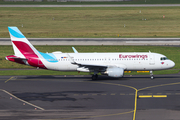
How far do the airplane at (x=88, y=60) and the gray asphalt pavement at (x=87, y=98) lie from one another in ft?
7.15

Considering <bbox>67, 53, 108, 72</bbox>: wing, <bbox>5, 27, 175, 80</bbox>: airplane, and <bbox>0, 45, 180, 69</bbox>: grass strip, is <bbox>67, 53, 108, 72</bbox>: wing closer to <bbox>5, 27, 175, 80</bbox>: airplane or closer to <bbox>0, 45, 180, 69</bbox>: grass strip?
<bbox>5, 27, 175, 80</bbox>: airplane

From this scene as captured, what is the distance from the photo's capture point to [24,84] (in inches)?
1731

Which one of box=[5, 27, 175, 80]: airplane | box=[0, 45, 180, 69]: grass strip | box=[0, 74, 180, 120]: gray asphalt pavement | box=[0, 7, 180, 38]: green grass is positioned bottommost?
box=[0, 74, 180, 120]: gray asphalt pavement

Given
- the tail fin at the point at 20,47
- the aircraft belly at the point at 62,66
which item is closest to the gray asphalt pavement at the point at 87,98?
the aircraft belly at the point at 62,66

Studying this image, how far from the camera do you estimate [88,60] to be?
46.8 m

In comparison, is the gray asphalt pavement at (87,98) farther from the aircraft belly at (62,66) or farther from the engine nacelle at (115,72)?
the aircraft belly at (62,66)

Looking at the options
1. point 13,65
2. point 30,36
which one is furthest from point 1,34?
point 13,65

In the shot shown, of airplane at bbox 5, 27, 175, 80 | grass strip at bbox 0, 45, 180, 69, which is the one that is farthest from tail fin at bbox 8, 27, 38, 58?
grass strip at bbox 0, 45, 180, 69

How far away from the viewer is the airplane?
4609cm

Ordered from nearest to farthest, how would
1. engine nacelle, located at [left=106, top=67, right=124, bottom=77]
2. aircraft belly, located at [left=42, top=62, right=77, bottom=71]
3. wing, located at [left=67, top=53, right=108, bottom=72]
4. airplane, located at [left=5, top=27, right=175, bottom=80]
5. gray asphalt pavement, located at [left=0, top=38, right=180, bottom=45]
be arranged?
engine nacelle, located at [left=106, top=67, right=124, bottom=77] < wing, located at [left=67, top=53, right=108, bottom=72] < airplane, located at [left=5, top=27, right=175, bottom=80] < aircraft belly, located at [left=42, top=62, right=77, bottom=71] < gray asphalt pavement, located at [left=0, top=38, right=180, bottom=45]

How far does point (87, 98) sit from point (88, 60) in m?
12.7

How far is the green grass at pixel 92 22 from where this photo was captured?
348ft

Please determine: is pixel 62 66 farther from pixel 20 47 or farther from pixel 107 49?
pixel 107 49

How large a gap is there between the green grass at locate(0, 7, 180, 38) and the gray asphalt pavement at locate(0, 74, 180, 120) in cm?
5553
